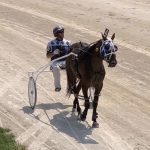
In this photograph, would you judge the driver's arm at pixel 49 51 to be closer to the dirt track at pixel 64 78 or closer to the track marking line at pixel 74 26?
the dirt track at pixel 64 78

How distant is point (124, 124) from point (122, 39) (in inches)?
304

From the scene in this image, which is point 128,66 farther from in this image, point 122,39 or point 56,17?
point 56,17

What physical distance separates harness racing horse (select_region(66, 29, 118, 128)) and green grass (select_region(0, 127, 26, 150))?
1774 mm

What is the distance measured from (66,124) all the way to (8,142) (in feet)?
5.43

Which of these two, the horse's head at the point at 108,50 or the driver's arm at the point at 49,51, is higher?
the horse's head at the point at 108,50

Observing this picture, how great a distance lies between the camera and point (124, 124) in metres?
11.9

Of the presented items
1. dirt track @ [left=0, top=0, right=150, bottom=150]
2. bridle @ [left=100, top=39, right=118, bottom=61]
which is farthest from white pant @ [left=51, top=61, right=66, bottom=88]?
bridle @ [left=100, top=39, right=118, bottom=61]

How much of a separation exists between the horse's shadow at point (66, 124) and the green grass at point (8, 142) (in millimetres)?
1054

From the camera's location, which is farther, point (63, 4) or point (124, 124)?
point (63, 4)

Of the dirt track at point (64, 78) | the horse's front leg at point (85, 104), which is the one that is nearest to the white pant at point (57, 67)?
the dirt track at point (64, 78)

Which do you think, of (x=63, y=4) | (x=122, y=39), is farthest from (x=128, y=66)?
(x=63, y=4)

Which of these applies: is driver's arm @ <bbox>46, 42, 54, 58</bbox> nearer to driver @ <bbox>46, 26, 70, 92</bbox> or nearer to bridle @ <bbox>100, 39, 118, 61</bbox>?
driver @ <bbox>46, 26, 70, 92</bbox>

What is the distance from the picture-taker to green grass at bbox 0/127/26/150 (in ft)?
34.3

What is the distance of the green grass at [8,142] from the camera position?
10.5 meters
